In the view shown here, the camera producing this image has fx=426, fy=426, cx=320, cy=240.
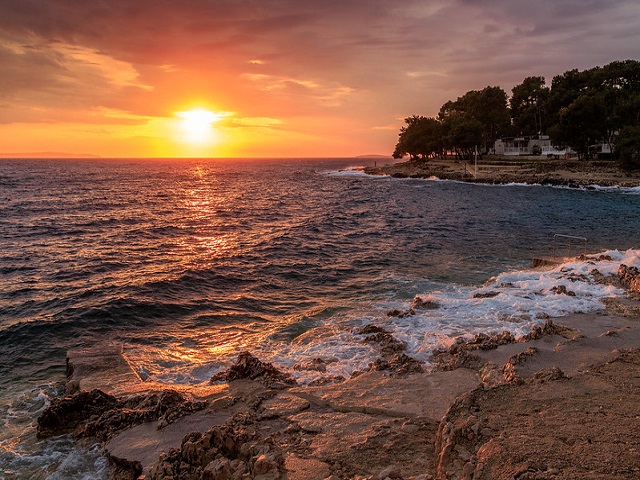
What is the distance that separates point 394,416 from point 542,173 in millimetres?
79654

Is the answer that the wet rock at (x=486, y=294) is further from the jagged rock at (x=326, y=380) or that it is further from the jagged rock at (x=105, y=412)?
the jagged rock at (x=105, y=412)

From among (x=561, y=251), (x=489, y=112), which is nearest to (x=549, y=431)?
(x=561, y=251)

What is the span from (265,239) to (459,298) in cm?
1800

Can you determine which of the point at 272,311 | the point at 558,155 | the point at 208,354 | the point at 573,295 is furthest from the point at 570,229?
the point at 558,155

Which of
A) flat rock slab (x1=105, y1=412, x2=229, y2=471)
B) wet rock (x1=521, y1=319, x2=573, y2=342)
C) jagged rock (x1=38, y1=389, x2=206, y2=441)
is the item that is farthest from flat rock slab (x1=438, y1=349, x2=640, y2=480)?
jagged rock (x1=38, y1=389, x2=206, y2=441)

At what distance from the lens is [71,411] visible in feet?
28.8

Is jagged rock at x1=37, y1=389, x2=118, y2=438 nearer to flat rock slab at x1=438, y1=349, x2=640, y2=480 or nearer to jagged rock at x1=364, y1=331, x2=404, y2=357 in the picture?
jagged rock at x1=364, y1=331, x2=404, y2=357

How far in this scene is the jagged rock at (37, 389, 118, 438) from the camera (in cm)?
857

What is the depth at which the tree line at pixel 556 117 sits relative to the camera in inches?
3073

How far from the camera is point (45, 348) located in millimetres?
13320

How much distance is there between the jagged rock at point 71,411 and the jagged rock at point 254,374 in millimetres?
2450

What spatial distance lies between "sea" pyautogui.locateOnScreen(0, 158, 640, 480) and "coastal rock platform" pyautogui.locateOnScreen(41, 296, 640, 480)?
1.09m

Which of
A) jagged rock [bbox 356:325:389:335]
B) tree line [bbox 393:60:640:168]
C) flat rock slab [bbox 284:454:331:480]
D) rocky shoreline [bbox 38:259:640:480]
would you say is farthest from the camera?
tree line [bbox 393:60:640:168]

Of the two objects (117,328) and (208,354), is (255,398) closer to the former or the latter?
(208,354)
